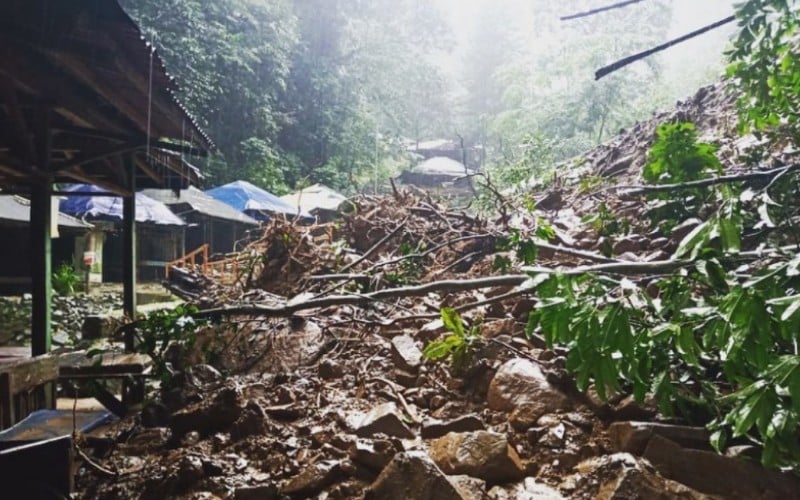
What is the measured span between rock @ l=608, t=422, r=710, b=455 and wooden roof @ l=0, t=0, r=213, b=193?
11.3 feet

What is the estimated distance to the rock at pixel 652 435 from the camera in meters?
1.94

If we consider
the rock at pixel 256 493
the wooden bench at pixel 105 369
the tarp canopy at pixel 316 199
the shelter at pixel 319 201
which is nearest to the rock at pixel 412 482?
the rock at pixel 256 493

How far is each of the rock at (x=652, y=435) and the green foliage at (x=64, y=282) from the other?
1358cm

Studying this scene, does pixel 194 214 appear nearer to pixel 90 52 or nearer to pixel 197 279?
pixel 197 279

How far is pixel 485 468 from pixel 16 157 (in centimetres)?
531

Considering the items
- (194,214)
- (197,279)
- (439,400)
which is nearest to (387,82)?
(194,214)

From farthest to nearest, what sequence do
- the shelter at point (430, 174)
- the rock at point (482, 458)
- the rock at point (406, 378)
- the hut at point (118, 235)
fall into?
1. the shelter at point (430, 174)
2. the hut at point (118, 235)
3. the rock at point (406, 378)
4. the rock at point (482, 458)

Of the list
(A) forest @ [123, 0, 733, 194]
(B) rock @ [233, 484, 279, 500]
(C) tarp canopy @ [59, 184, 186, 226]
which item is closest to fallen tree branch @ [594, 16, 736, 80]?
(B) rock @ [233, 484, 279, 500]

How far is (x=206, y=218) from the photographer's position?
1886cm

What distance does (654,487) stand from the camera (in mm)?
1693

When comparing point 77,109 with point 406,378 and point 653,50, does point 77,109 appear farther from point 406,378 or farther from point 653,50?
point 653,50

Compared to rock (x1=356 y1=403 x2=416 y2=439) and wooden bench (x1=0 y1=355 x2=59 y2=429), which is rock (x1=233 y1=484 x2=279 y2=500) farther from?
wooden bench (x1=0 y1=355 x2=59 y2=429)

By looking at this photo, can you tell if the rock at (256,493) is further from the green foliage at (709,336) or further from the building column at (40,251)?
the building column at (40,251)

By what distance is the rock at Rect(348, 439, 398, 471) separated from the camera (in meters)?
2.14
